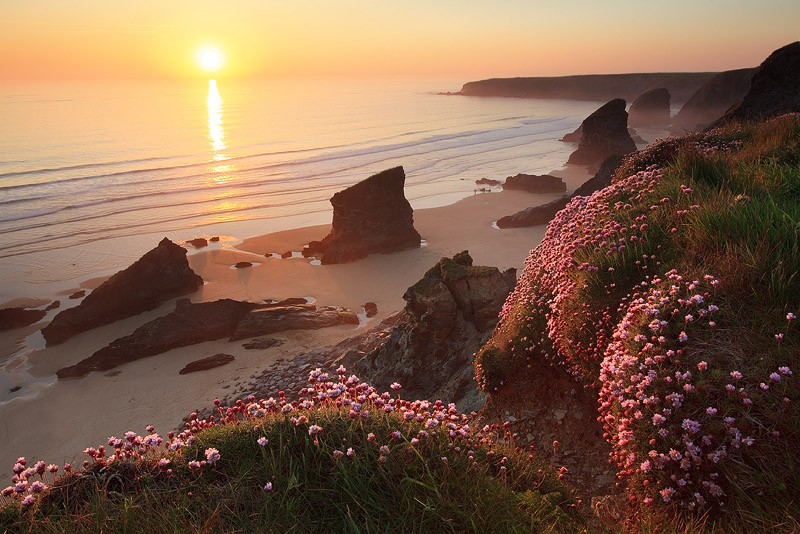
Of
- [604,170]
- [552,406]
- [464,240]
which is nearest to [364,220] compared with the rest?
[464,240]

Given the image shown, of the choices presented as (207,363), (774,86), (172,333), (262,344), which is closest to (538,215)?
(774,86)

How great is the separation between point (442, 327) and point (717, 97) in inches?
3557

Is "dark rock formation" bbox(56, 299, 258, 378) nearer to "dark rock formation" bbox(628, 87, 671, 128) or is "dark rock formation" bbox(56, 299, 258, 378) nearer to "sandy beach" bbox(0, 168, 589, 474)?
"sandy beach" bbox(0, 168, 589, 474)

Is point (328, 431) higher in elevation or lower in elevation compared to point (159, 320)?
higher

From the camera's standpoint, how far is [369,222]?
1022 inches

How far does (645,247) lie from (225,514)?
18.1ft

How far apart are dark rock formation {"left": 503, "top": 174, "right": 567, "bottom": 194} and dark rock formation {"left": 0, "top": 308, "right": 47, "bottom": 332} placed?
30.7 m

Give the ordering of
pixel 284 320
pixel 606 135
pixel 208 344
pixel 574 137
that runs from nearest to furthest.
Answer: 1. pixel 208 344
2. pixel 284 320
3. pixel 606 135
4. pixel 574 137

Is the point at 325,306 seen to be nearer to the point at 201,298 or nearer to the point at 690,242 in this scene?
the point at 201,298

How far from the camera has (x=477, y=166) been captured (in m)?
49.9

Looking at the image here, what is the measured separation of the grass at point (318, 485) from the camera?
3795 millimetres

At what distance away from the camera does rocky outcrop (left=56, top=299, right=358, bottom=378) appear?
16.6 m

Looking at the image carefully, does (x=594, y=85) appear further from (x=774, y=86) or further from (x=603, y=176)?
(x=774, y=86)

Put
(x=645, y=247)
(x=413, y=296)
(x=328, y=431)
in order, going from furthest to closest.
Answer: (x=413, y=296) → (x=645, y=247) → (x=328, y=431)
